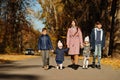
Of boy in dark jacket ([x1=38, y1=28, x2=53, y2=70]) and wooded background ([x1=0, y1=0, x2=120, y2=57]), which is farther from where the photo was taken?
wooded background ([x1=0, y1=0, x2=120, y2=57])

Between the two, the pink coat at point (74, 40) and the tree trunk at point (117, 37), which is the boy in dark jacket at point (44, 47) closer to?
the pink coat at point (74, 40)

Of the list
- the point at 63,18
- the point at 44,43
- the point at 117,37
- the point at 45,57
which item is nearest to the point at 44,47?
the point at 44,43

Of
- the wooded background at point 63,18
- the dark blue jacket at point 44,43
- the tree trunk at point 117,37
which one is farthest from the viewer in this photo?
the wooded background at point 63,18

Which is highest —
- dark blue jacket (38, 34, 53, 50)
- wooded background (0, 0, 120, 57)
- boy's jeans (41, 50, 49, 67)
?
wooded background (0, 0, 120, 57)

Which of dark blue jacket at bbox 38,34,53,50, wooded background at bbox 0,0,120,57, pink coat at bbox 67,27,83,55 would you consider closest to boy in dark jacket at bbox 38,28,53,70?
dark blue jacket at bbox 38,34,53,50

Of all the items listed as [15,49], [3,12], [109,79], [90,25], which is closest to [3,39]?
[15,49]

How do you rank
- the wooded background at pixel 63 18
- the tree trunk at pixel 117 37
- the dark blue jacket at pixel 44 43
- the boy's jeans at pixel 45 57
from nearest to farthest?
the boy's jeans at pixel 45 57 < the dark blue jacket at pixel 44 43 < the tree trunk at pixel 117 37 < the wooded background at pixel 63 18

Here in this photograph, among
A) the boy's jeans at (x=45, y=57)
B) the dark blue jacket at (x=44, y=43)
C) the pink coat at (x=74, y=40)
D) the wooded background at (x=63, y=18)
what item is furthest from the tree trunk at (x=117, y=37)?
the boy's jeans at (x=45, y=57)

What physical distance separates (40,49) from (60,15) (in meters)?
38.9

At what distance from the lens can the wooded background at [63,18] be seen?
3634cm

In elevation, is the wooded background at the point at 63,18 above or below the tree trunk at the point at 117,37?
above

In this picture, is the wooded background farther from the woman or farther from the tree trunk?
the woman

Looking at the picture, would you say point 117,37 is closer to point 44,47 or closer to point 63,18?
point 44,47

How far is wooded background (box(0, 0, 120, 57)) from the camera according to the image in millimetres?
36344
